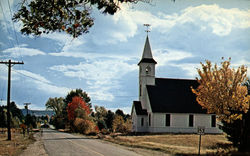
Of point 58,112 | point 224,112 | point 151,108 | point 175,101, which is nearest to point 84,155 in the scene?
point 224,112

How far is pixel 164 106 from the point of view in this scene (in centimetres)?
4691

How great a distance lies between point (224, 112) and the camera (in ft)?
82.4

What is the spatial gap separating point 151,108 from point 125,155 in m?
28.8

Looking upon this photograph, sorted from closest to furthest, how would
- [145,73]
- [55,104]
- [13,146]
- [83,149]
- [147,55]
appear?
[83,149] < [13,146] < [145,73] < [147,55] < [55,104]

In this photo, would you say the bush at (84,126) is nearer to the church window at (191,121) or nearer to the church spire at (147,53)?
the church spire at (147,53)

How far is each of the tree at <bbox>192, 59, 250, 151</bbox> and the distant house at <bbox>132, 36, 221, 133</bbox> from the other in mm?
19523

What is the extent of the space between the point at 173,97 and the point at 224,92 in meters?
23.2

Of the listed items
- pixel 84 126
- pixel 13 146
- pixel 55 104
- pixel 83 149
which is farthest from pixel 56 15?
pixel 55 104

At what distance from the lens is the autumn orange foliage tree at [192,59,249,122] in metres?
25.1

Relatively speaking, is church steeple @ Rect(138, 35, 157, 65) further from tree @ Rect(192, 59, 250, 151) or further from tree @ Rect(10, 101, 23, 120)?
tree @ Rect(10, 101, 23, 120)

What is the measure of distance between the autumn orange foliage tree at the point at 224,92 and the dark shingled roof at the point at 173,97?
773 inches

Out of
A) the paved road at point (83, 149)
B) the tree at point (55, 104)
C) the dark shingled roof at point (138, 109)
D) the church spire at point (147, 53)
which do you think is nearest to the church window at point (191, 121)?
the dark shingled roof at point (138, 109)

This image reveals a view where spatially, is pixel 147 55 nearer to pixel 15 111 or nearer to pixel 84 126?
pixel 84 126

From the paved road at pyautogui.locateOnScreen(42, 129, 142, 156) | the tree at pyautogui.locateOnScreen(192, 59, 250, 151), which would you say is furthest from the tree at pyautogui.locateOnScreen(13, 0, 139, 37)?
the tree at pyautogui.locateOnScreen(192, 59, 250, 151)
